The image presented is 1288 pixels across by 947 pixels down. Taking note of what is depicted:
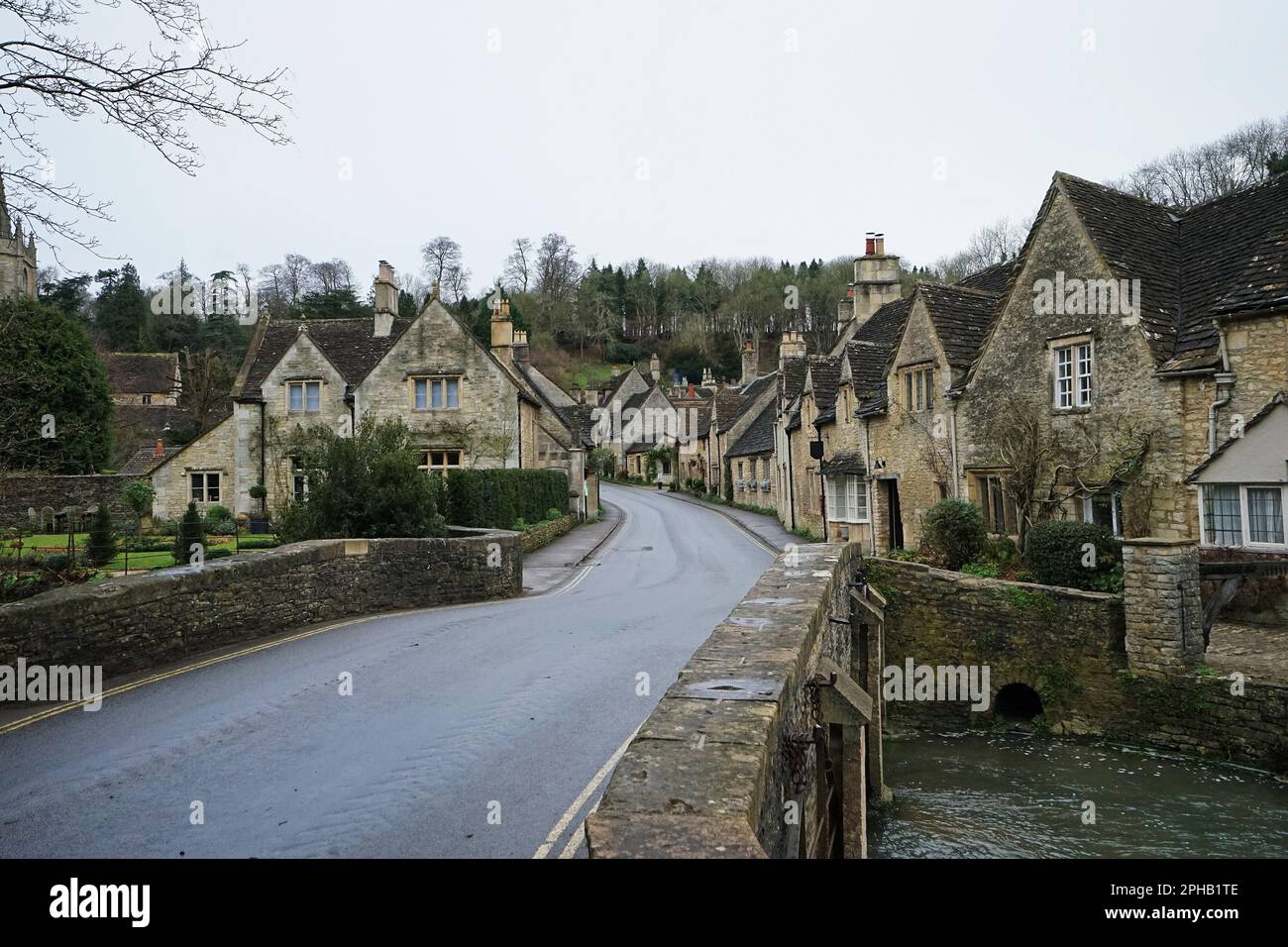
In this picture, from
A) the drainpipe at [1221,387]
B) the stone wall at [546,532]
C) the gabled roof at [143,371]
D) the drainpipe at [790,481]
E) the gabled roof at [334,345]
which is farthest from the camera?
the gabled roof at [143,371]

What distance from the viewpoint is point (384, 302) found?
38844 mm

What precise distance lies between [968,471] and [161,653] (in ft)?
58.8

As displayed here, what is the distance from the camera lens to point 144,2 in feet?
28.4

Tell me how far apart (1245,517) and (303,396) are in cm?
3215

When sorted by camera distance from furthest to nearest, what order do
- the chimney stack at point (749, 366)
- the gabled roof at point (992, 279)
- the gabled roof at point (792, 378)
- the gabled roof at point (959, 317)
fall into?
the chimney stack at point (749, 366) → the gabled roof at point (792, 378) → the gabled roof at point (992, 279) → the gabled roof at point (959, 317)

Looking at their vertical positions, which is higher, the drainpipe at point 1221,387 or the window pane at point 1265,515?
the drainpipe at point 1221,387

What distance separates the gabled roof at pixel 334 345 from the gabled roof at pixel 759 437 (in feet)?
64.0

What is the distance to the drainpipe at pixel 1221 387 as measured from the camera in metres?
15.4

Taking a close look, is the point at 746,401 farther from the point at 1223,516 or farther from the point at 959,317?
the point at 1223,516

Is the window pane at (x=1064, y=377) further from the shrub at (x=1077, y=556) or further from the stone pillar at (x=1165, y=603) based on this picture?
the stone pillar at (x=1165, y=603)

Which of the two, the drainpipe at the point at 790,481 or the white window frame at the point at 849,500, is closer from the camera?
the white window frame at the point at 849,500

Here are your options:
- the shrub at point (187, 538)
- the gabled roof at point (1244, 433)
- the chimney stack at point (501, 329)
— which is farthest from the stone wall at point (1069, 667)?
the chimney stack at point (501, 329)

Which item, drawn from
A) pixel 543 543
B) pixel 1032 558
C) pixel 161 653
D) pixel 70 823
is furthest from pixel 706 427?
pixel 70 823
